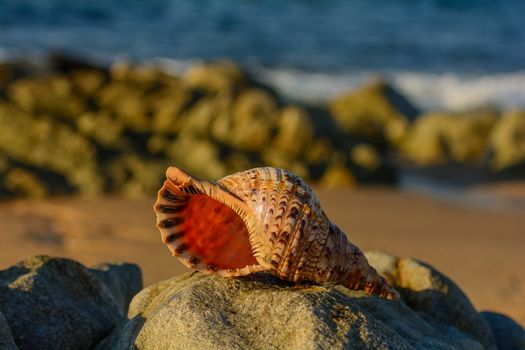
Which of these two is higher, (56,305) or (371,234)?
(371,234)

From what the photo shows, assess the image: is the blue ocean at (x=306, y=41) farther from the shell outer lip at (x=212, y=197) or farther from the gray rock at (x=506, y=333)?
the shell outer lip at (x=212, y=197)

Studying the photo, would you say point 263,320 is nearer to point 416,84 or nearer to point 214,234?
point 214,234

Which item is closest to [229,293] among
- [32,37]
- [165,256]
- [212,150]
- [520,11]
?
[165,256]

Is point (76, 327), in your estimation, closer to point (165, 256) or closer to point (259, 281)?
point (259, 281)

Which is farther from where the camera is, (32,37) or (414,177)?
(32,37)

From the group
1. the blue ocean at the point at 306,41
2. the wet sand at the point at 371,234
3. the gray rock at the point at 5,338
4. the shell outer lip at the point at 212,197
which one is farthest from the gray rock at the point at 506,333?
the blue ocean at the point at 306,41

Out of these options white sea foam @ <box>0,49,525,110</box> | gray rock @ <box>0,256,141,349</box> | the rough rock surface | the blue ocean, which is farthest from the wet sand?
the blue ocean

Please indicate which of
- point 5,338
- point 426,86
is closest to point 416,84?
point 426,86
